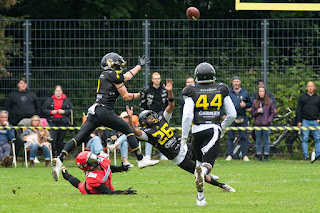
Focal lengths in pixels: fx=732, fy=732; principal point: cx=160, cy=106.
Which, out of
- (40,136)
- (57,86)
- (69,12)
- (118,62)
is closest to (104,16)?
(69,12)

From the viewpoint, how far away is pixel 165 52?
747 inches

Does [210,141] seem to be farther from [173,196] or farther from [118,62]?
[118,62]

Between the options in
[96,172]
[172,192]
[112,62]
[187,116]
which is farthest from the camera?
[112,62]

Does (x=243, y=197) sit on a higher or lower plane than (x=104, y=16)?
lower

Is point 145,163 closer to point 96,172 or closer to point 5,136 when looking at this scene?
point 96,172

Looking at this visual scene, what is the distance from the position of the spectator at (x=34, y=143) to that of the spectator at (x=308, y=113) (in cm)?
620

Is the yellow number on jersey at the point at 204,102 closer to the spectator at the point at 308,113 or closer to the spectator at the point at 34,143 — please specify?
the spectator at the point at 34,143

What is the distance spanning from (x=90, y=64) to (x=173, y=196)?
29.6 ft

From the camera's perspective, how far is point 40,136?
16.9 metres

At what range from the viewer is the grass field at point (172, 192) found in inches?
363

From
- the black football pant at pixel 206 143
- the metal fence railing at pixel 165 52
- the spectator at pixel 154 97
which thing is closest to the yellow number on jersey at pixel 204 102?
the black football pant at pixel 206 143

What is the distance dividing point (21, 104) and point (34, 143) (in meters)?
1.73

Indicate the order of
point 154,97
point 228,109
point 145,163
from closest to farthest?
point 228,109 → point 145,163 → point 154,97

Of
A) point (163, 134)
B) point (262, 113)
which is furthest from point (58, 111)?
point (163, 134)
